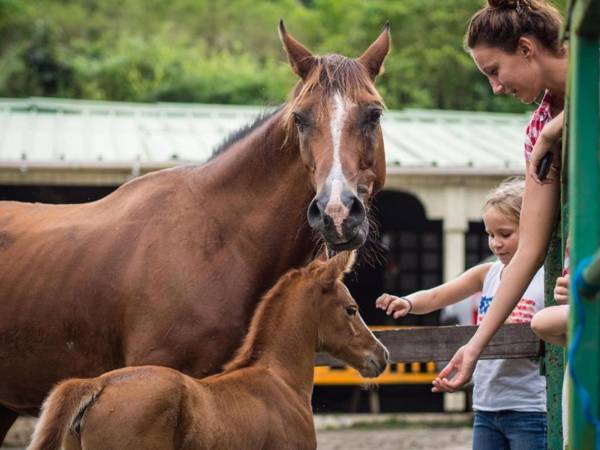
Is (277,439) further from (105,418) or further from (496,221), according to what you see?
(496,221)

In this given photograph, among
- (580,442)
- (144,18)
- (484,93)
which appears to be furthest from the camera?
(144,18)

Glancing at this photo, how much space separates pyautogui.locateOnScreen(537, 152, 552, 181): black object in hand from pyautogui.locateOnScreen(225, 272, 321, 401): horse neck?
5.39 ft

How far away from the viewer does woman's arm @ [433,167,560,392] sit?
3307 mm

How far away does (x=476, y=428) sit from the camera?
4.71 m

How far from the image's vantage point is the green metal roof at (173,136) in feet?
Result: 44.1

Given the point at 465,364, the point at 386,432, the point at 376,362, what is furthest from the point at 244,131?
the point at 386,432

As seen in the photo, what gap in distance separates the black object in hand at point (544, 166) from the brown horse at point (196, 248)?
892 mm

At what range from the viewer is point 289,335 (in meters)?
4.99

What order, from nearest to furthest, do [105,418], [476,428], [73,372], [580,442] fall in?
[580,442]
[105,418]
[73,372]
[476,428]

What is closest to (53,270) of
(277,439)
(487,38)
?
(277,439)

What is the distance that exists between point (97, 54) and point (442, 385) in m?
33.6

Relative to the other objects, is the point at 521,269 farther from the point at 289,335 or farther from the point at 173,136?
the point at 173,136

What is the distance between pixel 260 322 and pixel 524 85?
1.74 meters

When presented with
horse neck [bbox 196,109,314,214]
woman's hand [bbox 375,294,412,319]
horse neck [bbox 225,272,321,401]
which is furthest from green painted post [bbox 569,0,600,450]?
woman's hand [bbox 375,294,412,319]
